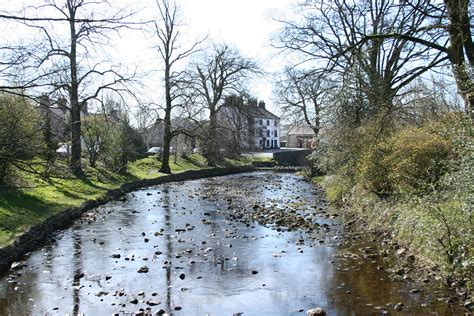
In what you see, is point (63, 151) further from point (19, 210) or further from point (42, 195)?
point (19, 210)

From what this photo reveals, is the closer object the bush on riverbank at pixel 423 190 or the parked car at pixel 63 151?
the bush on riverbank at pixel 423 190

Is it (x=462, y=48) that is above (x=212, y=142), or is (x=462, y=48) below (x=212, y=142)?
above

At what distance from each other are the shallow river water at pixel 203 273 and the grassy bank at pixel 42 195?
119 centimetres

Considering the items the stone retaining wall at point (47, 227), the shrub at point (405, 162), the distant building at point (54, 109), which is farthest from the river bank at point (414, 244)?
the stone retaining wall at point (47, 227)

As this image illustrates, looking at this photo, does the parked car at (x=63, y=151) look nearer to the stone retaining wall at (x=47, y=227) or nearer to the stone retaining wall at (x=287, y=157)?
the stone retaining wall at (x=47, y=227)

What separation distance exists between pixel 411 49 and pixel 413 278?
16.1 meters

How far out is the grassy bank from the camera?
1378 centimetres

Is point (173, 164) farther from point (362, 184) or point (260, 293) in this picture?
point (260, 293)

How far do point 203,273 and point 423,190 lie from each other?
6273 mm

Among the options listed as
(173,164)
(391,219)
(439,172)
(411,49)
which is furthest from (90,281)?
(173,164)

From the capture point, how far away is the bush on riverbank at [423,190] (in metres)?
8.94

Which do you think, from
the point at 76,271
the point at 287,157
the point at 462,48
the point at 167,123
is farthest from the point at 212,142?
the point at 76,271

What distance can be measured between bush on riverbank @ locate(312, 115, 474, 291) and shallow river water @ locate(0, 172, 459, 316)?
3.38 ft

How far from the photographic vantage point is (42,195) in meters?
19.6
